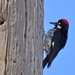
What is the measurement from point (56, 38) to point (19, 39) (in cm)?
254

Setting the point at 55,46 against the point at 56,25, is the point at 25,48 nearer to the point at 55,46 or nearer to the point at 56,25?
the point at 55,46

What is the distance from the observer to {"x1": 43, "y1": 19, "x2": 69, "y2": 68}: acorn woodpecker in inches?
169

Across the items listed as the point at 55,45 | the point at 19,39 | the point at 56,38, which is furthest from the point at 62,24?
the point at 19,39

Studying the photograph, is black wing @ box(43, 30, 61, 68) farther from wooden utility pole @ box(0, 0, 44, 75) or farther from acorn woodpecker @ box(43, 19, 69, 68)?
wooden utility pole @ box(0, 0, 44, 75)

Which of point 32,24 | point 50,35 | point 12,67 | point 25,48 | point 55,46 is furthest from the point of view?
point 50,35

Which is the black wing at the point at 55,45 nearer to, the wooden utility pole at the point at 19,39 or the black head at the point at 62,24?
the black head at the point at 62,24

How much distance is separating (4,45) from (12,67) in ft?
0.50

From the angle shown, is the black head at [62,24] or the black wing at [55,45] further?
the black head at [62,24]

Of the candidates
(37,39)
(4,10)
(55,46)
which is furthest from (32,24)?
(55,46)

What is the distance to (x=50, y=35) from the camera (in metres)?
4.81

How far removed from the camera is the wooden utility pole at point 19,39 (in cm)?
204

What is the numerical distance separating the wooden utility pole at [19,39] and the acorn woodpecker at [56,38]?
5.46ft

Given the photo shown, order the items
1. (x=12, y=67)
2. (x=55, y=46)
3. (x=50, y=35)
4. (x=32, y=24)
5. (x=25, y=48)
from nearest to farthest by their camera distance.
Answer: (x=12, y=67) < (x=25, y=48) < (x=32, y=24) < (x=55, y=46) < (x=50, y=35)

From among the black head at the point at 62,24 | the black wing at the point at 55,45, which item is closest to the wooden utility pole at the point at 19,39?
the black wing at the point at 55,45
